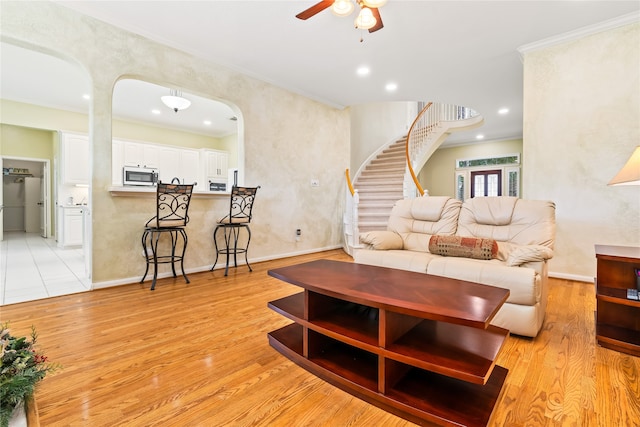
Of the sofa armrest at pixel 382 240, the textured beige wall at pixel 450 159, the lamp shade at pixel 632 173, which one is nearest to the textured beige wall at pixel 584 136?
the lamp shade at pixel 632 173

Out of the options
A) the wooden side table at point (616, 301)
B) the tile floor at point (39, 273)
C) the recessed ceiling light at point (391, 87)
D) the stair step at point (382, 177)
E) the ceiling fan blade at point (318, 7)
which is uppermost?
the recessed ceiling light at point (391, 87)

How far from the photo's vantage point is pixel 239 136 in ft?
13.7

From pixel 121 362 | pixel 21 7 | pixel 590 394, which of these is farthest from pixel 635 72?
pixel 21 7

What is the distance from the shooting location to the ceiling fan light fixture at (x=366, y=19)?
7.80 ft

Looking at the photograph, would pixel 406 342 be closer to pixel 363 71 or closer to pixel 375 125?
pixel 363 71

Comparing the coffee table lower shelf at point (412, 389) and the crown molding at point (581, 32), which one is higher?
the crown molding at point (581, 32)

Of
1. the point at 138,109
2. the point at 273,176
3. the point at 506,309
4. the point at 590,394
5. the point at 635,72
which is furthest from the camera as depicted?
the point at 138,109

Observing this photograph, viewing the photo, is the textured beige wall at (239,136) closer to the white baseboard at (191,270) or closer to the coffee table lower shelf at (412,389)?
the white baseboard at (191,270)

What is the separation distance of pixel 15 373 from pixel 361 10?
2991 millimetres

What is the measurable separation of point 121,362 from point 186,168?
6420 mm

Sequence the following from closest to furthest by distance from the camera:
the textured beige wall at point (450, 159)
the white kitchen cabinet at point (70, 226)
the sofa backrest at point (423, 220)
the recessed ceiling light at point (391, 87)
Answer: the sofa backrest at point (423, 220) < the recessed ceiling light at point (391, 87) < the white kitchen cabinet at point (70, 226) < the textured beige wall at point (450, 159)

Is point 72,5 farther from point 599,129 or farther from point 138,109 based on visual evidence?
point 599,129

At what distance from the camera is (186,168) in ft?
24.0

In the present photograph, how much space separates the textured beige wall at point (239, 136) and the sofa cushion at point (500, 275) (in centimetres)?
291
